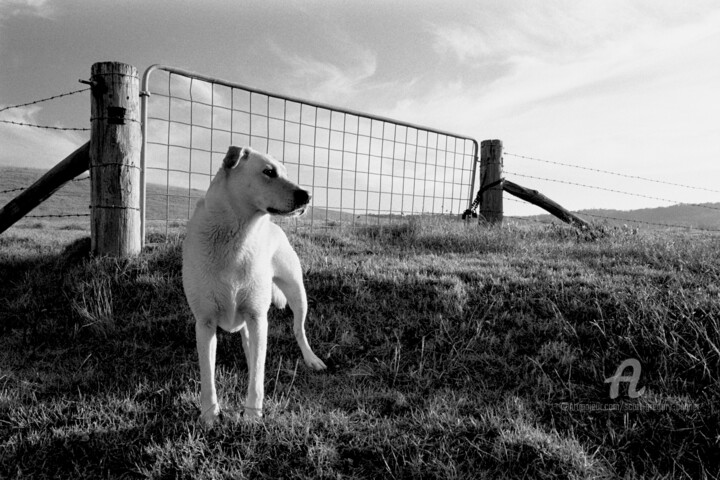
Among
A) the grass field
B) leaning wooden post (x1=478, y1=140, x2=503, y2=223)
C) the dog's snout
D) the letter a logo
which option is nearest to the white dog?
the dog's snout

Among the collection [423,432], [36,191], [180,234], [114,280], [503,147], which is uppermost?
[503,147]

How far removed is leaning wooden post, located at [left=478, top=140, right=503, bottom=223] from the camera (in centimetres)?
964

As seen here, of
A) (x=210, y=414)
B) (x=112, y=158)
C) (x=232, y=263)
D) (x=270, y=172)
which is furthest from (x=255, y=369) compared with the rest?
(x=112, y=158)

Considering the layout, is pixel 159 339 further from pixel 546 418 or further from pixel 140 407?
pixel 546 418

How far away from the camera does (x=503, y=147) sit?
9.78 m

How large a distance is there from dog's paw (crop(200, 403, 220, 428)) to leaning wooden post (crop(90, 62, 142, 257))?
3.21m

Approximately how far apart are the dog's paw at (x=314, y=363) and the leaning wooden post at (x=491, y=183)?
21.6ft

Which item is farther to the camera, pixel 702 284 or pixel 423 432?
pixel 702 284

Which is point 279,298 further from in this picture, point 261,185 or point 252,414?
point 261,185

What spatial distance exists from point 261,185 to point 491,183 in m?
7.67

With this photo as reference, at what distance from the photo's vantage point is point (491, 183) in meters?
9.68

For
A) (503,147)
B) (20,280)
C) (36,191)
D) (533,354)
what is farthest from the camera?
(503,147)

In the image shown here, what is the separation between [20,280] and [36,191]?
1226mm

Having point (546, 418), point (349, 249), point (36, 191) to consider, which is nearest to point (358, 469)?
point (546, 418)
